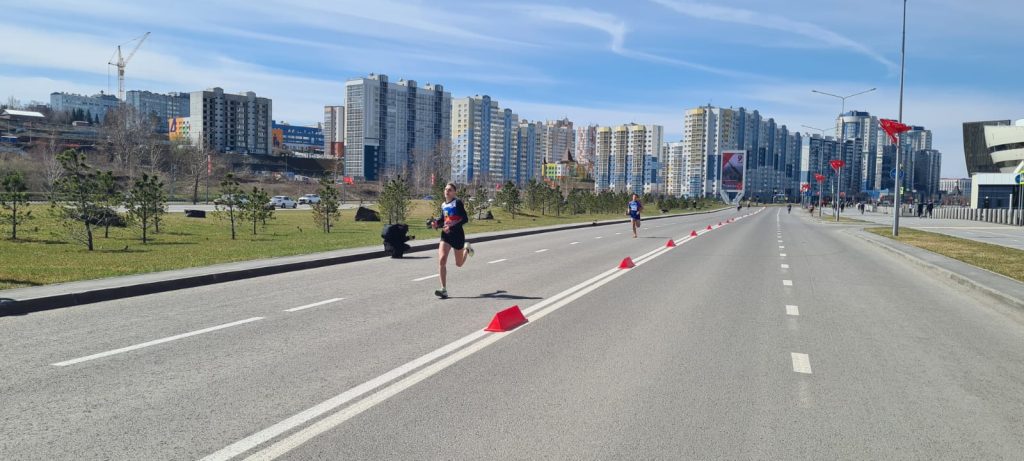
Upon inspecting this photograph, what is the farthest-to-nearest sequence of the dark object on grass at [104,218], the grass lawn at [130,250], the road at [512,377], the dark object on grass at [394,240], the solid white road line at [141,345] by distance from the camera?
the dark object on grass at [104,218], the dark object on grass at [394,240], the grass lawn at [130,250], the solid white road line at [141,345], the road at [512,377]

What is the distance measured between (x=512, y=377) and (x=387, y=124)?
16225 centimetres

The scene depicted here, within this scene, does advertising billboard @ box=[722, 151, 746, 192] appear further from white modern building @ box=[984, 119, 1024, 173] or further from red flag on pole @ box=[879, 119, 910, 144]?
red flag on pole @ box=[879, 119, 910, 144]

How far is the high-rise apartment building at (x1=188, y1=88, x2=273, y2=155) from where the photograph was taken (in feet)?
543

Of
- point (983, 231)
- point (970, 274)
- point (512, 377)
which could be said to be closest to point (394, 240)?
point (512, 377)

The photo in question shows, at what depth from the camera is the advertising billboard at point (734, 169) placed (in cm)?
14712

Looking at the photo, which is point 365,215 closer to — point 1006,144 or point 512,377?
point 512,377

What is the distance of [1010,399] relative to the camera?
5762 millimetres

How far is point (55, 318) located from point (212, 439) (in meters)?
6.10

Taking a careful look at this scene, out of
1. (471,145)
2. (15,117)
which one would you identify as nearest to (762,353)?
(15,117)

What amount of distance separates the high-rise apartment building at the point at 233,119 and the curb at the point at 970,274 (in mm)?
160373

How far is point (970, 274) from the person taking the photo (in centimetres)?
1495

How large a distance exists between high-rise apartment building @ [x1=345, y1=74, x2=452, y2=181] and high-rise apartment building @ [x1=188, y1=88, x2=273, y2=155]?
24.6 metres

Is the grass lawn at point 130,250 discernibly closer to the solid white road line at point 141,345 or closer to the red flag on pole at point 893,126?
the solid white road line at point 141,345

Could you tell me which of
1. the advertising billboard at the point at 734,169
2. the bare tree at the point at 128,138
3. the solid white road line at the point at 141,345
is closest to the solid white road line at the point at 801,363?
the solid white road line at the point at 141,345
